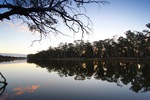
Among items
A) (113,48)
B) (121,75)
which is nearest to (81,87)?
(121,75)

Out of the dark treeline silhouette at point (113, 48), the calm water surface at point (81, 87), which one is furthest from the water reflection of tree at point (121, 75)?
the dark treeline silhouette at point (113, 48)

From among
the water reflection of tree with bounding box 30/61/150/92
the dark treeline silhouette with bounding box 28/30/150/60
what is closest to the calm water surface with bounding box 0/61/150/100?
the water reflection of tree with bounding box 30/61/150/92

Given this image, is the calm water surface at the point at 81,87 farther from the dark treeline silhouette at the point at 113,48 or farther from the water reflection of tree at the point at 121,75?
the dark treeline silhouette at the point at 113,48

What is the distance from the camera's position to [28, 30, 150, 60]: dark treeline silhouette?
224ft

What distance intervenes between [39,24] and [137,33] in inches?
2725

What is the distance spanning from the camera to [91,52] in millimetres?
103062

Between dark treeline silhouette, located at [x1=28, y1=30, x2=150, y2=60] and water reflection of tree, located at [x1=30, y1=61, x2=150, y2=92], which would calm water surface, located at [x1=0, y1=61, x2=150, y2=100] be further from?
dark treeline silhouette, located at [x1=28, y1=30, x2=150, y2=60]

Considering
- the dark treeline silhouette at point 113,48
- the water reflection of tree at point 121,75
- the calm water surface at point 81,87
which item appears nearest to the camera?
the calm water surface at point 81,87

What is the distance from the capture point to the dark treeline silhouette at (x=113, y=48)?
68.2 meters

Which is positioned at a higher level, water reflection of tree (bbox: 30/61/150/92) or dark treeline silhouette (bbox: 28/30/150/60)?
dark treeline silhouette (bbox: 28/30/150/60)

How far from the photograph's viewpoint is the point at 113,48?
8431cm

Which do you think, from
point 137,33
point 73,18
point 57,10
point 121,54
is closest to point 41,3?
point 57,10

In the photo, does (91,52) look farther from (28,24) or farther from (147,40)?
Result: (28,24)

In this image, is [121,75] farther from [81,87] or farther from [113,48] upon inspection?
[113,48]
